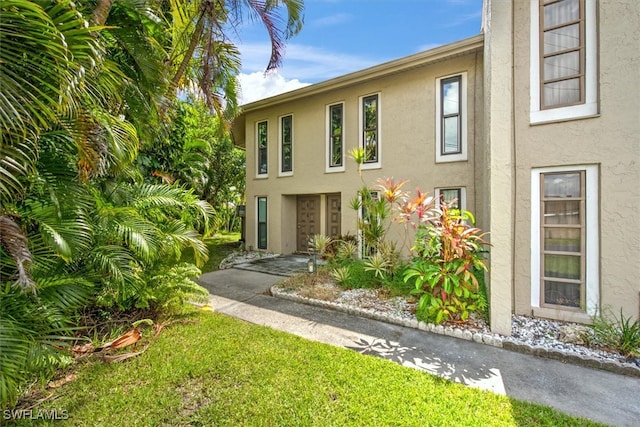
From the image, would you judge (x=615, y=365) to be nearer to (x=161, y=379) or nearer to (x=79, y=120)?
(x=161, y=379)

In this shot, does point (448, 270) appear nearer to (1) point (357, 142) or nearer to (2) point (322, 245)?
(2) point (322, 245)

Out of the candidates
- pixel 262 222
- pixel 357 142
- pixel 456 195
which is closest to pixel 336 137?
pixel 357 142

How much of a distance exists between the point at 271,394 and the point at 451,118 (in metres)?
8.21

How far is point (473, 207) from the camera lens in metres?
7.70

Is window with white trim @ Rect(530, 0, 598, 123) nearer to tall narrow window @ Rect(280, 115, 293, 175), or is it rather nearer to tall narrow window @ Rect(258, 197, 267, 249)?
tall narrow window @ Rect(280, 115, 293, 175)

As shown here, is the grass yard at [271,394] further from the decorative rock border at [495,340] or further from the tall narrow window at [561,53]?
the tall narrow window at [561,53]

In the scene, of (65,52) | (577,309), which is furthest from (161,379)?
(577,309)

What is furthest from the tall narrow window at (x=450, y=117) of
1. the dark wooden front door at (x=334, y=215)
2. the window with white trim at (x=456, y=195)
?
the dark wooden front door at (x=334, y=215)

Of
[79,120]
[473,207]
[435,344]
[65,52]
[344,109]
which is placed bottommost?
[435,344]

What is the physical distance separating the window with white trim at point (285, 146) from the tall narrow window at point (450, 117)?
5747 millimetres

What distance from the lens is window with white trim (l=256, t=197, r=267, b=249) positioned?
11930mm

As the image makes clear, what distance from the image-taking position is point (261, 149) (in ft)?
39.8

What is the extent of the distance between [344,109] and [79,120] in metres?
8.10

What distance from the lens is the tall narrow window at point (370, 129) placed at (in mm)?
9258
